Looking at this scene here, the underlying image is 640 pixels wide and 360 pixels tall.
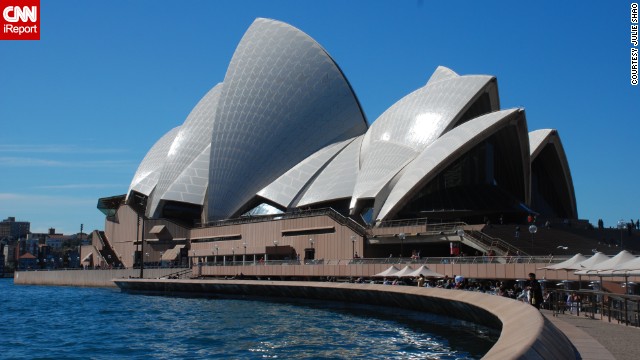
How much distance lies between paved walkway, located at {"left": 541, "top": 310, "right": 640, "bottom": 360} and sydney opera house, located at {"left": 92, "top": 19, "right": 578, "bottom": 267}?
24104 mm

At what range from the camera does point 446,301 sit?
22734 millimetres

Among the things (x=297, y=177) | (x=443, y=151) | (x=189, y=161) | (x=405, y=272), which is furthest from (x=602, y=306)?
(x=189, y=161)

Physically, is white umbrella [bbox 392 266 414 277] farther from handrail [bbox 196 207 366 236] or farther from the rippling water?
handrail [bbox 196 207 366 236]

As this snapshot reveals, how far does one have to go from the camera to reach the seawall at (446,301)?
851 cm

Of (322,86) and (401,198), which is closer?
(401,198)

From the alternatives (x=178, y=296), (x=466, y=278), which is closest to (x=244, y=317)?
(x=466, y=278)

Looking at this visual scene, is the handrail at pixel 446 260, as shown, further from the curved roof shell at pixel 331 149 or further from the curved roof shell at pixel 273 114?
the curved roof shell at pixel 273 114

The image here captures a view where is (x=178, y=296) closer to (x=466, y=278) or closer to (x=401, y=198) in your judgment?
(x=401, y=198)

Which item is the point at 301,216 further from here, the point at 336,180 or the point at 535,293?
the point at 535,293

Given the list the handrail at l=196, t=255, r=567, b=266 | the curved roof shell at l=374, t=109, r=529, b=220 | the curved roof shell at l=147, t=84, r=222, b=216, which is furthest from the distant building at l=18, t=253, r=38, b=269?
the curved roof shell at l=374, t=109, r=529, b=220

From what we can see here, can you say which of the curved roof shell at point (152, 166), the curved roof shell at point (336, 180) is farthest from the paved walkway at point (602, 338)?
the curved roof shell at point (152, 166)

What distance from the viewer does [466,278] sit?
33.2 meters

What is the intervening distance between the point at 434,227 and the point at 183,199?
32.3m

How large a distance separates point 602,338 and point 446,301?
Result: 10412 mm
